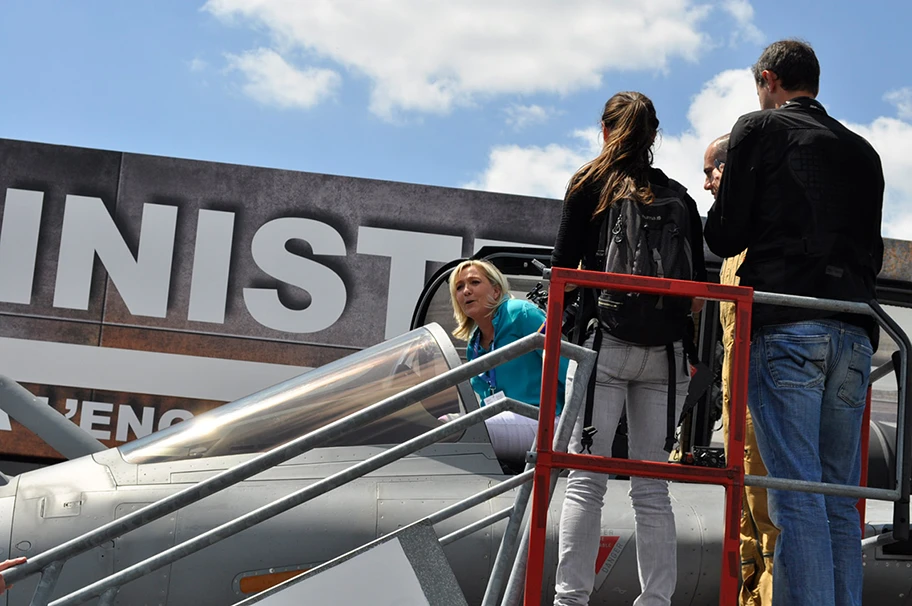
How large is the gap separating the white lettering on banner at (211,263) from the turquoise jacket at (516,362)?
844 centimetres

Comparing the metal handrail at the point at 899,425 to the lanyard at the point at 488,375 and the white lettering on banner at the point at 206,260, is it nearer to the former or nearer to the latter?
the lanyard at the point at 488,375

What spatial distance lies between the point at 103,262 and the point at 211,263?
4.66 feet

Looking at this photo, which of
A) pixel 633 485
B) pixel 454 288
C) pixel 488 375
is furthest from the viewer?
pixel 454 288

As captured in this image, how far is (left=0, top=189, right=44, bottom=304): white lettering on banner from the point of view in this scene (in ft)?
40.4

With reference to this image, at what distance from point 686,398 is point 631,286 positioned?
20.8 inches

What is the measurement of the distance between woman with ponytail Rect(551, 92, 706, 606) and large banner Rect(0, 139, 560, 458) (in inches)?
375

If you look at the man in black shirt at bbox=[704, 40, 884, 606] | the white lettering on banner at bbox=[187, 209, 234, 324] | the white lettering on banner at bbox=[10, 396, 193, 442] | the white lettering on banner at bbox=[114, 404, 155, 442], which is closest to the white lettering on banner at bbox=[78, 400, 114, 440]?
the white lettering on banner at bbox=[10, 396, 193, 442]

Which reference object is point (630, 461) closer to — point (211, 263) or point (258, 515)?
point (258, 515)

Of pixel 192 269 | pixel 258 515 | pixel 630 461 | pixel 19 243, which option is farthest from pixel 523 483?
pixel 19 243

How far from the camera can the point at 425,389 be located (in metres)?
2.62

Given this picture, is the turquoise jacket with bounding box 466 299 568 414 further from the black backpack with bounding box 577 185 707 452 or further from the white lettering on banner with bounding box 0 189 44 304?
the white lettering on banner with bounding box 0 189 44 304

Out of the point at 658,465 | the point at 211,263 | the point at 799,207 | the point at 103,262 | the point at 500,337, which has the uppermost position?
the point at 211,263

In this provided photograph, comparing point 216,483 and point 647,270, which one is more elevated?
point 647,270

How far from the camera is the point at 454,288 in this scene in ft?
15.8
